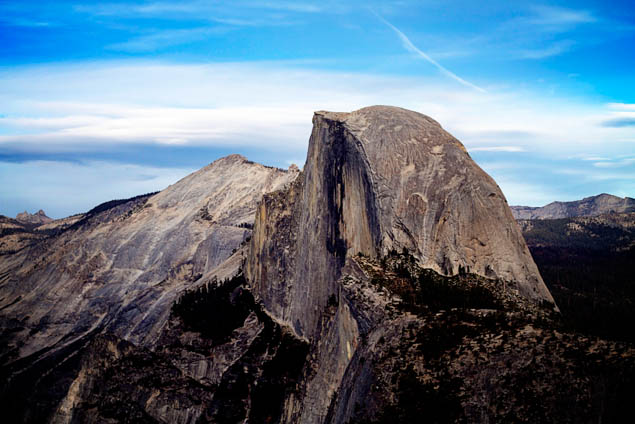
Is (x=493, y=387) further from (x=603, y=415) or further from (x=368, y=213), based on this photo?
(x=368, y=213)

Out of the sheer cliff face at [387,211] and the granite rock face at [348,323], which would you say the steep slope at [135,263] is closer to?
the granite rock face at [348,323]

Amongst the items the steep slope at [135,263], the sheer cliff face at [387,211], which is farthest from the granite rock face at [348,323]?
the steep slope at [135,263]

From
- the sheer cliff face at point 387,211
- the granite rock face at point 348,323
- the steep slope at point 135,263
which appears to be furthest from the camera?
the steep slope at point 135,263

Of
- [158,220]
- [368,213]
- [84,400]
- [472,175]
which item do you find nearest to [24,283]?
[158,220]

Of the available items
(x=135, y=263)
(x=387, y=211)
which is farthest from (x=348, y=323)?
(x=135, y=263)

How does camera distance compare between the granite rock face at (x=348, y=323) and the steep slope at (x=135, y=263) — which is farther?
the steep slope at (x=135, y=263)
